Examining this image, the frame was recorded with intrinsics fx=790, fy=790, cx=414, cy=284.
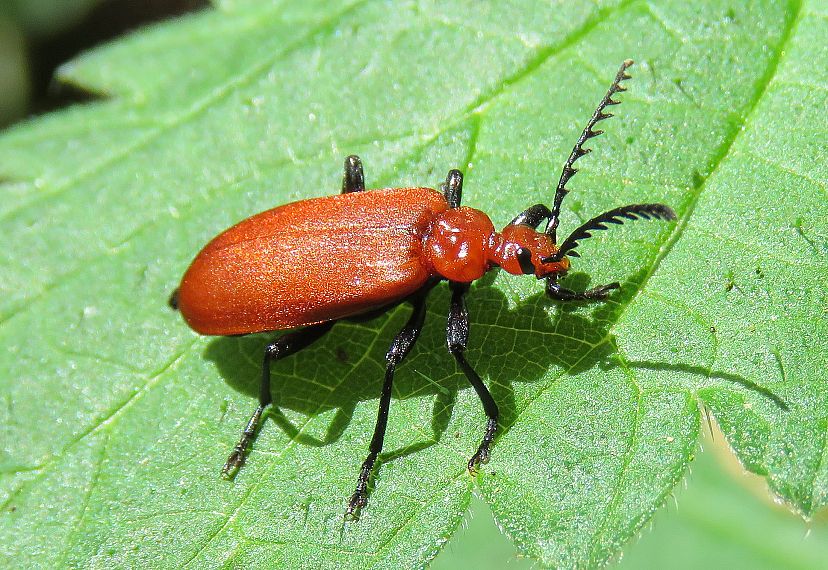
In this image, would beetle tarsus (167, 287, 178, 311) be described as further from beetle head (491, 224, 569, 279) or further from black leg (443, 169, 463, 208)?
beetle head (491, 224, 569, 279)

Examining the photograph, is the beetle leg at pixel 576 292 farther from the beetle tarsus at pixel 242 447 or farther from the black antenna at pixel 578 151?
the beetle tarsus at pixel 242 447

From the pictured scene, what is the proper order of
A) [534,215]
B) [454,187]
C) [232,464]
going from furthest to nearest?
[454,187], [534,215], [232,464]

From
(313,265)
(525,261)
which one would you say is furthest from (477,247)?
(313,265)

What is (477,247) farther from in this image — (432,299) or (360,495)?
(360,495)

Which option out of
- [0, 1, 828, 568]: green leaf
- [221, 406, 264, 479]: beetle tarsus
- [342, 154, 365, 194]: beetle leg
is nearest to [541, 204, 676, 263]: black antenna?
[0, 1, 828, 568]: green leaf

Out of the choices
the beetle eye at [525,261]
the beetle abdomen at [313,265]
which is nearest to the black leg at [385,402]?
the beetle abdomen at [313,265]

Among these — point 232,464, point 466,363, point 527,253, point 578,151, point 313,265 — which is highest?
point 578,151
